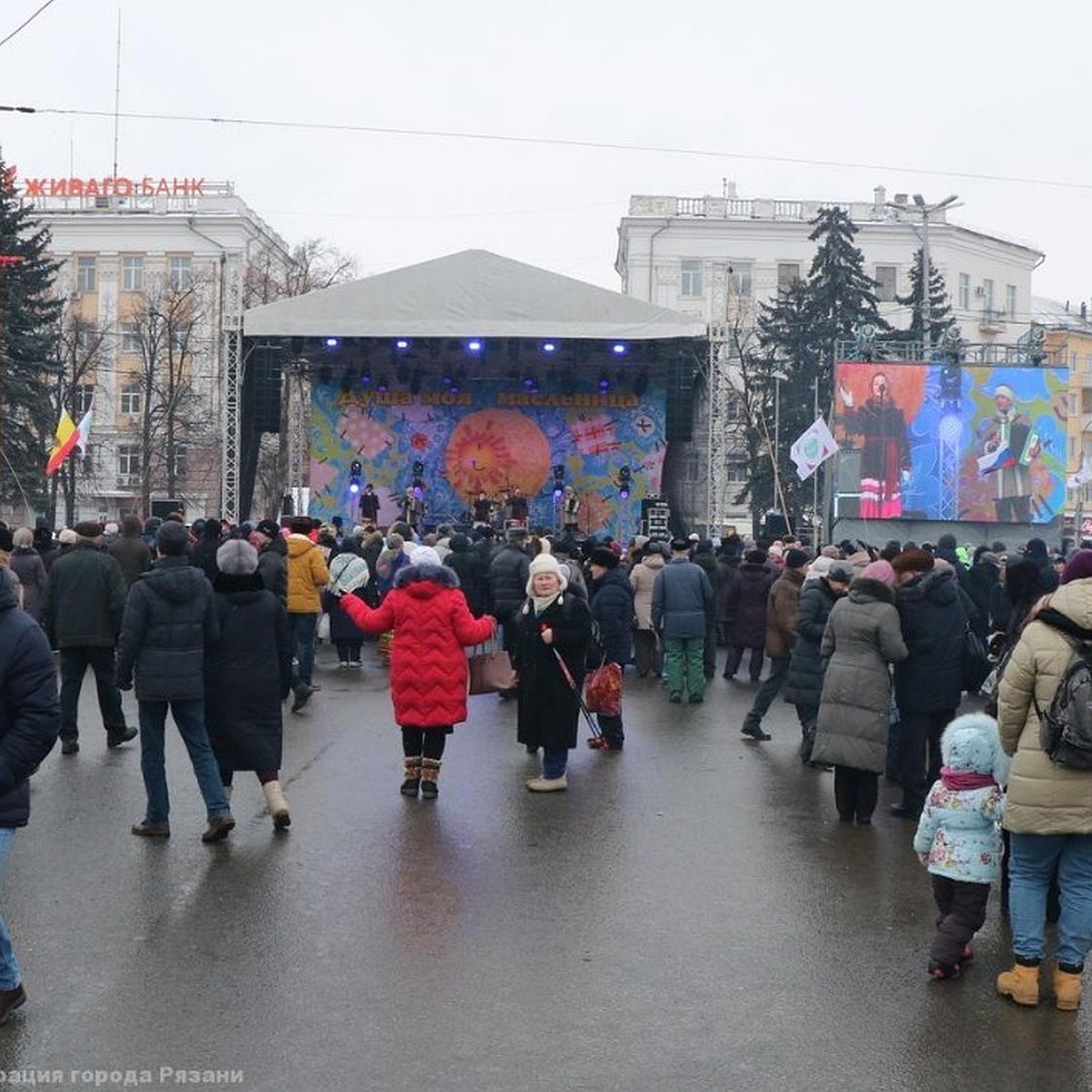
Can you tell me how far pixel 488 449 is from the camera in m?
31.6

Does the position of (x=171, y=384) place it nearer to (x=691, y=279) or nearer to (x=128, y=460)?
(x=128, y=460)

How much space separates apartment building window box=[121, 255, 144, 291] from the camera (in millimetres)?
61094

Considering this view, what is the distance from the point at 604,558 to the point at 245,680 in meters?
5.50

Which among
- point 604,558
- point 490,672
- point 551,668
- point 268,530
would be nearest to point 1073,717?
point 551,668

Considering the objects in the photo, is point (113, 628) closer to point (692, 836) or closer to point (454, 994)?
point (692, 836)

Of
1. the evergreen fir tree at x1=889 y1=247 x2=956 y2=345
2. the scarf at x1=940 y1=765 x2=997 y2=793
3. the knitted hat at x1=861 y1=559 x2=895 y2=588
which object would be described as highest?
the evergreen fir tree at x1=889 y1=247 x2=956 y2=345

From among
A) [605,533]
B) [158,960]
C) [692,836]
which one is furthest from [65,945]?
[605,533]

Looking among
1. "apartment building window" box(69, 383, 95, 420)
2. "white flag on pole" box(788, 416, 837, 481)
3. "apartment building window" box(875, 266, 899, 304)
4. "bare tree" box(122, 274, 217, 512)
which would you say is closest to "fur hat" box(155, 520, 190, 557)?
"white flag on pole" box(788, 416, 837, 481)

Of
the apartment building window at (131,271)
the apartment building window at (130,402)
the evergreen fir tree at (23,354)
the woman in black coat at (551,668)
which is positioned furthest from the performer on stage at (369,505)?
the apartment building window at (131,271)

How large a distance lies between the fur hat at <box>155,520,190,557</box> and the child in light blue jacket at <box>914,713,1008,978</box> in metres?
4.15

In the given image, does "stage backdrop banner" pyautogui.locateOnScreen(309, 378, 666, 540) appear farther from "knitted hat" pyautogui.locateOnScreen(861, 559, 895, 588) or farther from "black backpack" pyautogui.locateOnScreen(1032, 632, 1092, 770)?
"black backpack" pyautogui.locateOnScreen(1032, 632, 1092, 770)

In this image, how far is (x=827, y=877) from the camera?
756 centimetres

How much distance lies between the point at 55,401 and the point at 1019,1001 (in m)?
43.4

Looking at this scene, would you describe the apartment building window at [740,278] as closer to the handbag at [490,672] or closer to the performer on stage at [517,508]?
the performer on stage at [517,508]
